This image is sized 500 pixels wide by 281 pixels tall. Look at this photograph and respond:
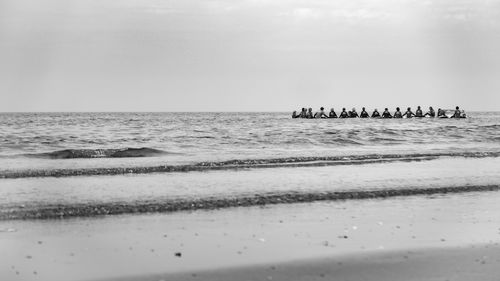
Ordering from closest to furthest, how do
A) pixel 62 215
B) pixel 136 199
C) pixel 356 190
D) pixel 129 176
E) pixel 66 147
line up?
1. pixel 62 215
2. pixel 136 199
3. pixel 356 190
4. pixel 129 176
5. pixel 66 147

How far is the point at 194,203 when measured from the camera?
549 inches

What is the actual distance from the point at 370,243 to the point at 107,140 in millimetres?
29357

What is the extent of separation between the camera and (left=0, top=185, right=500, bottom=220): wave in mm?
12648

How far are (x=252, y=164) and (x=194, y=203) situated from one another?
9269mm

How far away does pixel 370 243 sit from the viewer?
10.2 meters

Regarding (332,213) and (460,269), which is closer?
(460,269)

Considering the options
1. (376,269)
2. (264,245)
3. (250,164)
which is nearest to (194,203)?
(264,245)

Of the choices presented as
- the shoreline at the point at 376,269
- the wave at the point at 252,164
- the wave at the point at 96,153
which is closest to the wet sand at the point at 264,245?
the shoreline at the point at 376,269

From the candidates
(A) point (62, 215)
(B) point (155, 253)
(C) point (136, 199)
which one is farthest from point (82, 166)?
(B) point (155, 253)

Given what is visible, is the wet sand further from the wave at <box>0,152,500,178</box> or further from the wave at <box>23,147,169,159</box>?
the wave at <box>23,147,169,159</box>

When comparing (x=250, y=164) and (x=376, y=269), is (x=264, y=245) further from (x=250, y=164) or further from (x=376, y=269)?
(x=250, y=164)

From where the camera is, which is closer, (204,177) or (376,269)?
(376,269)

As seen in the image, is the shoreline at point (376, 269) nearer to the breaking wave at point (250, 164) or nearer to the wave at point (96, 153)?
the breaking wave at point (250, 164)

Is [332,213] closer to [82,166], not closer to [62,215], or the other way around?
[62,215]
